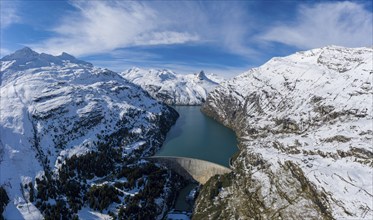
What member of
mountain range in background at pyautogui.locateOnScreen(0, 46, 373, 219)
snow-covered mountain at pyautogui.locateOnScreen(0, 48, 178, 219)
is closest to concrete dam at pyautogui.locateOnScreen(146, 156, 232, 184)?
mountain range in background at pyautogui.locateOnScreen(0, 46, 373, 219)

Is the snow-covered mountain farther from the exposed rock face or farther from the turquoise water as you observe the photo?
the exposed rock face

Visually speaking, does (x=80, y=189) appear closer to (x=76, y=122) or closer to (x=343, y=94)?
(x=76, y=122)

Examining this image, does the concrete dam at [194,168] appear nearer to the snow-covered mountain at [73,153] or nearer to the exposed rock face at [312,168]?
the snow-covered mountain at [73,153]

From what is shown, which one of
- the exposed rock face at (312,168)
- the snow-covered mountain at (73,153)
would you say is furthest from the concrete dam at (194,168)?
the exposed rock face at (312,168)

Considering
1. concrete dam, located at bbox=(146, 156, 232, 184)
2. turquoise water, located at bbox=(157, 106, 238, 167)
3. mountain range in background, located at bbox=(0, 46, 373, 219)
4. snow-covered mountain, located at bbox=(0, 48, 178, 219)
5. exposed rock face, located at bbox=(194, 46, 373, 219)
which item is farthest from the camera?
turquoise water, located at bbox=(157, 106, 238, 167)

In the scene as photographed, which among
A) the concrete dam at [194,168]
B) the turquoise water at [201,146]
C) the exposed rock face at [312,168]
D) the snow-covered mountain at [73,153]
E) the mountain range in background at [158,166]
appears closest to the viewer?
the exposed rock face at [312,168]

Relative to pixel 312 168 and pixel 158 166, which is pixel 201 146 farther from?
pixel 312 168
